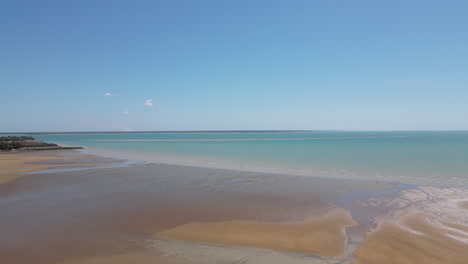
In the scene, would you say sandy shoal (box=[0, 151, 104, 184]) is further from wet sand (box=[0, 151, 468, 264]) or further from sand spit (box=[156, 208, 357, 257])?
sand spit (box=[156, 208, 357, 257])

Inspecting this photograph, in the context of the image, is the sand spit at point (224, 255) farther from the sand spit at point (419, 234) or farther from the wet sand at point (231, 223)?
the sand spit at point (419, 234)

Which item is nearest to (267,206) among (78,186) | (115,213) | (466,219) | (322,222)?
(322,222)

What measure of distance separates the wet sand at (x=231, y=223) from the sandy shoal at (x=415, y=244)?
0.07 ft

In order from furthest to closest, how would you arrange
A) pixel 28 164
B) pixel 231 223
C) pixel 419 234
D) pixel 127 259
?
pixel 28 164 < pixel 231 223 < pixel 419 234 < pixel 127 259

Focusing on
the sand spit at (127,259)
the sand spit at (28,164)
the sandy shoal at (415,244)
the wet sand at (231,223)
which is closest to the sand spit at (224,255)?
the wet sand at (231,223)

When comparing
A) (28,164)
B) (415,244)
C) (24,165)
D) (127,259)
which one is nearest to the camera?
(127,259)

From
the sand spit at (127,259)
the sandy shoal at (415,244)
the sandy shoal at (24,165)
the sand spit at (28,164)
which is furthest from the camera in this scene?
the sand spit at (28,164)

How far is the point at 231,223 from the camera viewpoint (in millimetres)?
6703

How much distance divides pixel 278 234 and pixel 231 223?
4.34 feet

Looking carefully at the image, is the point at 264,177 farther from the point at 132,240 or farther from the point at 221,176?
the point at 132,240

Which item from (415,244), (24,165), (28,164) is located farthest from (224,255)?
(28,164)

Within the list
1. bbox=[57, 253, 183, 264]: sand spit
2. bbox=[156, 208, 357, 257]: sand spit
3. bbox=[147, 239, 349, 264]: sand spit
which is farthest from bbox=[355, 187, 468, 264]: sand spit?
bbox=[57, 253, 183, 264]: sand spit

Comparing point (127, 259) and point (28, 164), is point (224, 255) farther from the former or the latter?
point (28, 164)

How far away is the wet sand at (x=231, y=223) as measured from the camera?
4898mm
